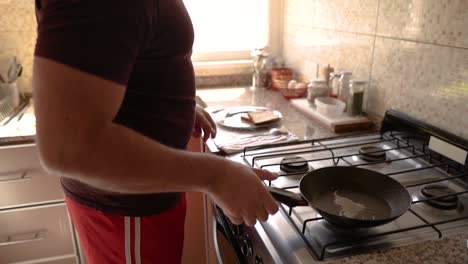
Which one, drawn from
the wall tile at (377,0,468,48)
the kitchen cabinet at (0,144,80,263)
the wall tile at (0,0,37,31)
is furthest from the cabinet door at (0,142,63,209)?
the wall tile at (377,0,468,48)

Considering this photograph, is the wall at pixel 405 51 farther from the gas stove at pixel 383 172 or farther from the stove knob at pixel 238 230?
the stove knob at pixel 238 230

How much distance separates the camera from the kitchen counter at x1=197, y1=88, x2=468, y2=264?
65cm

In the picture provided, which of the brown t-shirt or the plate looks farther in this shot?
the plate

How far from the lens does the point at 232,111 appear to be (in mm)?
1512

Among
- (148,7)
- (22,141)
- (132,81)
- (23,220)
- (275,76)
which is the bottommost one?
(23,220)

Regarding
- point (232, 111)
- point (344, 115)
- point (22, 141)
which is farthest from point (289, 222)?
point (22, 141)

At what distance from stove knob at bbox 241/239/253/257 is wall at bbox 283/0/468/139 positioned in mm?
579

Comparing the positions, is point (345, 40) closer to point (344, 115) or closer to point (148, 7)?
point (344, 115)

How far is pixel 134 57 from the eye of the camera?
1.74 ft

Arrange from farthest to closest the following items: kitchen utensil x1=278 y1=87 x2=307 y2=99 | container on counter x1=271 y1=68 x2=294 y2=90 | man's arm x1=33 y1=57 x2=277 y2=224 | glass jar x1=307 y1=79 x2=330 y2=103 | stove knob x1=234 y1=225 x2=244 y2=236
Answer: container on counter x1=271 y1=68 x2=294 y2=90, kitchen utensil x1=278 y1=87 x2=307 y2=99, glass jar x1=307 y1=79 x2=330 y2=103, stove knob x1=234 y1=225 x2=244 y2=236, man's arm x1=33 y1=57 x2=277 y2=224

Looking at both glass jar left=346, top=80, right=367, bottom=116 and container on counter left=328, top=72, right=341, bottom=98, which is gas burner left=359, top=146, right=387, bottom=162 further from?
container on counter left=328, top=72, right=341, bottom=98

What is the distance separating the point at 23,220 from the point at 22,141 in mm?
306

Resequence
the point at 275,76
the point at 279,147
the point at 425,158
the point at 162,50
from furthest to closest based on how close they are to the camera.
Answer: the point at 275,76, the point at 279,147, the point at 425,158, the point at 162,50

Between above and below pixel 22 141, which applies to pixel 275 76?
above
